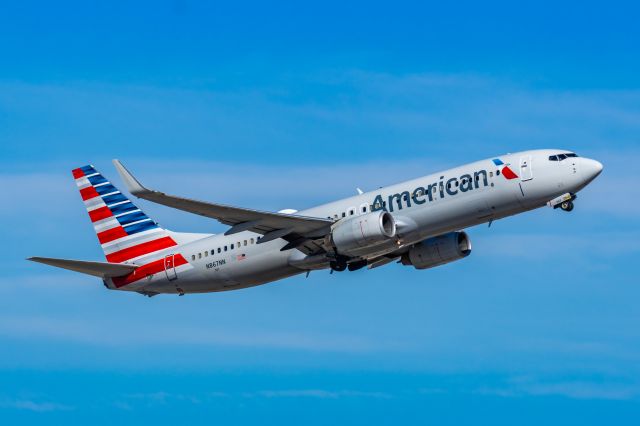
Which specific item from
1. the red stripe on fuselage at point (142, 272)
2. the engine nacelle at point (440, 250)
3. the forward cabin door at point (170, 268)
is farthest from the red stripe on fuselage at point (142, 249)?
the engine nacelle at point (440, 250)

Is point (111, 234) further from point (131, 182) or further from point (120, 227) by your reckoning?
point (131, 182)

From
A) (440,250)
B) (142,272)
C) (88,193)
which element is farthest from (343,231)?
(88,193)

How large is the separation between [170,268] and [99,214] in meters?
7.66

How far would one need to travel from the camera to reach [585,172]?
55562 millimetres

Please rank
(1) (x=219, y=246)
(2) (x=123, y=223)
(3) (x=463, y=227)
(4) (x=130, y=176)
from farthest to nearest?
(2) (x=123, y=223), (1) (x=219, y=246), (3) (x=463, y=227), (4) (x=130, y=176)

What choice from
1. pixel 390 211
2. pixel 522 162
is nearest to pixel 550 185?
pixel 522 162

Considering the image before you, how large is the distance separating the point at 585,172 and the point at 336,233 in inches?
466

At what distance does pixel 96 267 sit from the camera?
62188 mm

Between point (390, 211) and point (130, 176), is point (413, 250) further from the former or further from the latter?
point (130, 176)

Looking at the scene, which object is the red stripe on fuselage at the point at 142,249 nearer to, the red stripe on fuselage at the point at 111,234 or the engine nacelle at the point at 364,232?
the red stripe on fuselage at the point at 111,234

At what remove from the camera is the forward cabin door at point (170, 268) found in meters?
62.5

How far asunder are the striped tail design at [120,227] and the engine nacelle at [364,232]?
9630 millimetres

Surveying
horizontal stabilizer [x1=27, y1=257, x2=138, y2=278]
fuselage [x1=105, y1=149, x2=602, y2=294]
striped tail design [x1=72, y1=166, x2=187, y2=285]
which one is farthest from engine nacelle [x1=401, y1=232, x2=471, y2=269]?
horizontal stabilizer [x1=27, y1=257, x2=138, y2=278]

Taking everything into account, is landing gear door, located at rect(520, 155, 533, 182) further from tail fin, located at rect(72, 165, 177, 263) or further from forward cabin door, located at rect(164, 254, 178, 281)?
tail fin, located at rect(72, 165, 177, 263)
